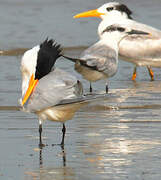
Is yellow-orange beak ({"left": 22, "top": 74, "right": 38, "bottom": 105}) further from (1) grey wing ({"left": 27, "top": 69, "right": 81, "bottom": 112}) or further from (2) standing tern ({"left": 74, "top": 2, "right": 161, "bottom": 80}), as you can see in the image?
(2) standing tern ({"left": 74, "top": 2, "right": 161, "bottom": 80})

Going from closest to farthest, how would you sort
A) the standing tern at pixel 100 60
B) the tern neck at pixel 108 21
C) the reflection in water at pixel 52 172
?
the reflection in water at pixel 52 172 < the standing tern at pixel 100 60 < the tern neck at pixel 108 21

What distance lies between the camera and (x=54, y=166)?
5027 millimetres

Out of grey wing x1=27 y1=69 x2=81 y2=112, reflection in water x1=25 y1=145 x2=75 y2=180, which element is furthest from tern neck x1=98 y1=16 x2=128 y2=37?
reflection in water x1=25 y1=145 x2=75 y2=180

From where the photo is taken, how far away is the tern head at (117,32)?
923 centimetres

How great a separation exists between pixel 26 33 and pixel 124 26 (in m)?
3.50

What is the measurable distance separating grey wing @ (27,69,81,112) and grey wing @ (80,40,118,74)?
241 centimetres

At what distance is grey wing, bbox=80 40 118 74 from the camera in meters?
8.35

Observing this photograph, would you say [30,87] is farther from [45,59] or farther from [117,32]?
[117,32]

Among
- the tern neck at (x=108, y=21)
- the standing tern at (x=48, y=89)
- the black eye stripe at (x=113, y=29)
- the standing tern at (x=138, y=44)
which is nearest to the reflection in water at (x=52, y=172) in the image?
the standing tern at (x=48, y=89)

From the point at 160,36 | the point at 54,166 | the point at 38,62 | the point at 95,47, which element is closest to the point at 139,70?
the point at 160,36

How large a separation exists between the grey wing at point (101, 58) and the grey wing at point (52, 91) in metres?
2.41

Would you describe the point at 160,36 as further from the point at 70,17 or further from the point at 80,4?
the point at 80,4

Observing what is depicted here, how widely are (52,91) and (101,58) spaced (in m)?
2.82

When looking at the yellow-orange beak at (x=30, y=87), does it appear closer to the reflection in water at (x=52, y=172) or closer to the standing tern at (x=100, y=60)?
the reflection in water at (x=52, y=172)
